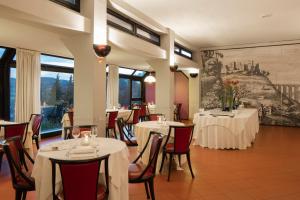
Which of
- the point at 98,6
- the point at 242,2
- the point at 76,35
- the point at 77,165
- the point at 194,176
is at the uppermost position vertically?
the point at 242,2

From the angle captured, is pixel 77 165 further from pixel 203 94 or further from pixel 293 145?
pixel 203 94

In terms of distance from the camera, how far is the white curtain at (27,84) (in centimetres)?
675

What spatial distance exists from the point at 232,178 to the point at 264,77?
7278 millimetres

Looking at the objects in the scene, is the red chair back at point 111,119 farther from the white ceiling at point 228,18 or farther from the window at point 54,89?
the white ceiling at point 228,18

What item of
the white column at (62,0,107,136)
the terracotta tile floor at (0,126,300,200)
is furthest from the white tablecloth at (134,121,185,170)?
the white column at (62,0,107,136)

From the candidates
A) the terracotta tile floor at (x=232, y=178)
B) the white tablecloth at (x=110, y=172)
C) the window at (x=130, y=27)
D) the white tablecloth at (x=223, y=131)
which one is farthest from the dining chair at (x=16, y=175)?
the white tablecloth at (x=223, y=131)

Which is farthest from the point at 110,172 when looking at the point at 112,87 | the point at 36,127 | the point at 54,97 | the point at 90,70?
the point at 112,87

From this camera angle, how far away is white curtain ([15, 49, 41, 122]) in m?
6.75

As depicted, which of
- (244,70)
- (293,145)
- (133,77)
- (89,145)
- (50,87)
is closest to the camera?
(89,145)

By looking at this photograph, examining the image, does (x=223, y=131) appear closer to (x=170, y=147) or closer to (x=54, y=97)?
(x=170, y=147)

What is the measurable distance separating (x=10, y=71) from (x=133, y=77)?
22.0 ft

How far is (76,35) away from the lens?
4656mm

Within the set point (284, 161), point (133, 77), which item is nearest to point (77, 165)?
point (284, 161)

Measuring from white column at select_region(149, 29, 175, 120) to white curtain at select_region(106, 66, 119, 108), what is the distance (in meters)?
2.67
